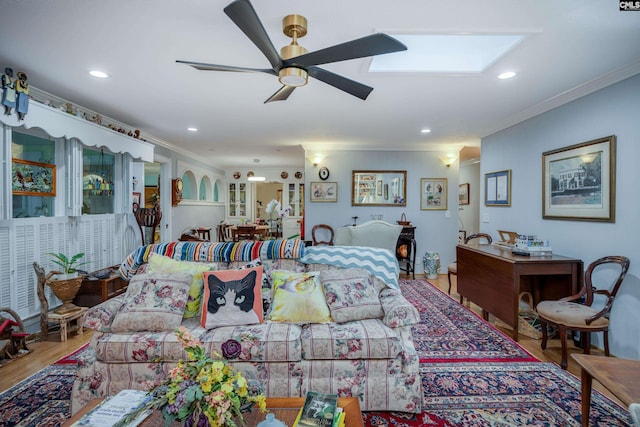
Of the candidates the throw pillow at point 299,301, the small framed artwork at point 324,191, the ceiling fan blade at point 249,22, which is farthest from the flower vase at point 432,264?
the ceiling fan blade at point 249,22

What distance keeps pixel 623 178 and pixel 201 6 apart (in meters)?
3.29

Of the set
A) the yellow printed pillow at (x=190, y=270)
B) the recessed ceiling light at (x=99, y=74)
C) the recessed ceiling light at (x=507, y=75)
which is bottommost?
the yellow printed pillow at (x=190, y=270)

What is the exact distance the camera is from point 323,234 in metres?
5.75

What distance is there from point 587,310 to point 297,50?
2885 millimetres

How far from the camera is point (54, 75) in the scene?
257 cm

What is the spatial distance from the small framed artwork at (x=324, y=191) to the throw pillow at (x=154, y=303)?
366cm

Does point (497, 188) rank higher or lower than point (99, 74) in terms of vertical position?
lower

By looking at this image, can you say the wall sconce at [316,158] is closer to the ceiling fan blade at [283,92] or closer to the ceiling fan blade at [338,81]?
the ceiling fan blade at [283,92]

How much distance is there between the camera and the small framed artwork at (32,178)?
2.73 meters

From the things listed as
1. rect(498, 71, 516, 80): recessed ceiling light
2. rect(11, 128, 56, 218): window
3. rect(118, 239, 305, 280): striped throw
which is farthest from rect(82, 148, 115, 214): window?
rect(498, 71, 516, 80): recessed ceiling light

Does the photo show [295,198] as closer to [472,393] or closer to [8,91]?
[8,91]

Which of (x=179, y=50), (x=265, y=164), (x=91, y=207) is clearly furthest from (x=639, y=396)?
(x=265, y=164)

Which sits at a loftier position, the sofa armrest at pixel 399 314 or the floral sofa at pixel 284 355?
the sofa armrest at pixel 399 314

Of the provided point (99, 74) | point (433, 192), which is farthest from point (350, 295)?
point (433, 192)
